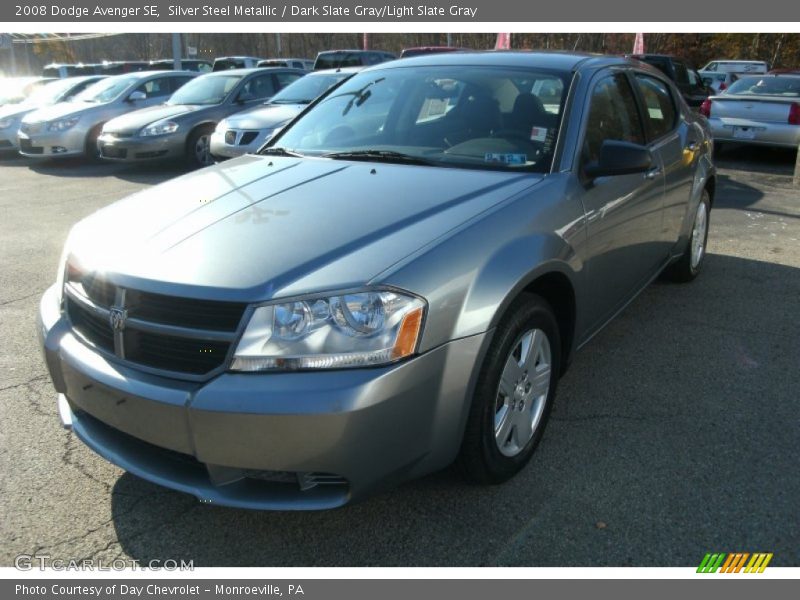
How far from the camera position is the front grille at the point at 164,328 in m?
2.27

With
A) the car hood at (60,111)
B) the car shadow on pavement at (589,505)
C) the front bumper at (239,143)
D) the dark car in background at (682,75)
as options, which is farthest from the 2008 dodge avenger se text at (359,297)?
the dark car in background at (682,75)

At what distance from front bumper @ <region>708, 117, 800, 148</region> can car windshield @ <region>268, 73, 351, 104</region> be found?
583cm

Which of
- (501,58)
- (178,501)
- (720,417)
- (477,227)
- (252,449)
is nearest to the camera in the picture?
(252,449)

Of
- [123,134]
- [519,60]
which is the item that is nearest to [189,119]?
[123,134]

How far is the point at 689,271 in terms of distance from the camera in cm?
534

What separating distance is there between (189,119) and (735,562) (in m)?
10.8

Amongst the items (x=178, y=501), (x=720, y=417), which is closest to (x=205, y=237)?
(x=178, y=501)

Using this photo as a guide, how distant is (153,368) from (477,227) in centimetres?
123

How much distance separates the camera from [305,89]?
35.6 ft

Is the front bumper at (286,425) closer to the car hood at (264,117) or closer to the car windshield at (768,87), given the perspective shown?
the car hood at (264,117)

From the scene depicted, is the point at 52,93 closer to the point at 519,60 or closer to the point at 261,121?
the point at 261,121

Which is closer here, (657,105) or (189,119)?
(657,105)

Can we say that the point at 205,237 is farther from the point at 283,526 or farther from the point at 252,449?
the point at 283,526

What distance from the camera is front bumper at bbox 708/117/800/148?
10688 mm
